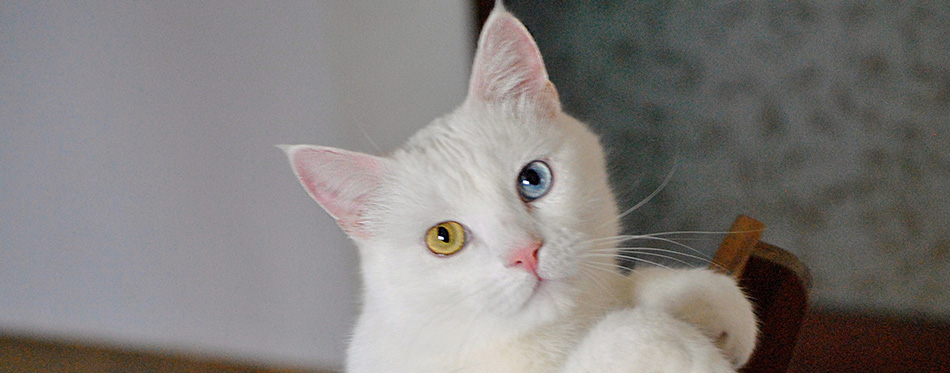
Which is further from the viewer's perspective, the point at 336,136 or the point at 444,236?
the point at 336,136

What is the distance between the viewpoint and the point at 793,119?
1.99m

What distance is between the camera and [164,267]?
6.23 ft

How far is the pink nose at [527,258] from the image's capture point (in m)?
0.59

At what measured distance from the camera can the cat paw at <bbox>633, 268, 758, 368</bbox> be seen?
0.61 metres

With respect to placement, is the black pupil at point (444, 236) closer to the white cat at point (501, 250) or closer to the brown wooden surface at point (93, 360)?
the white cat at point (501, 250)

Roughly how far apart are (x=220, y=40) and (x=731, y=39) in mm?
1589

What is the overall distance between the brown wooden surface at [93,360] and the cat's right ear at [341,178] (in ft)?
5.01

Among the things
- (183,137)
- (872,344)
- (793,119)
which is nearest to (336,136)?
(183,137)

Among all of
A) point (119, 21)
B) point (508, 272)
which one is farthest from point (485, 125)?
point (119, 21)

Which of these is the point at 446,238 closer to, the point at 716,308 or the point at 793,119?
the point at 716,308

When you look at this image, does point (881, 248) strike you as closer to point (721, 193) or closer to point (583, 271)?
point (721, 193)

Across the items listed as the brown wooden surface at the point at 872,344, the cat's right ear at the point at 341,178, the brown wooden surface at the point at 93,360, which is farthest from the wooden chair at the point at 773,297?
the brown wooden surface at the point at 93,360

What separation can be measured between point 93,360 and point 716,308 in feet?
6.83

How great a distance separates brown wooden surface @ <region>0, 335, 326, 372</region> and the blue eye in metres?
1.67
